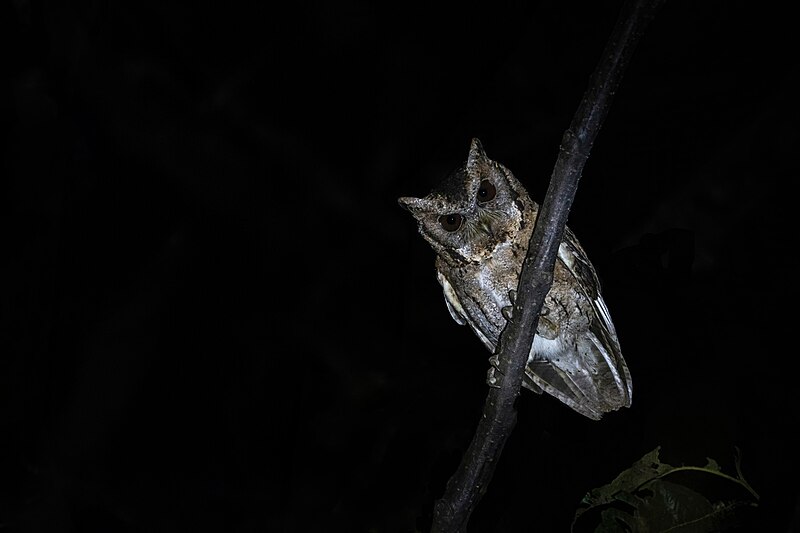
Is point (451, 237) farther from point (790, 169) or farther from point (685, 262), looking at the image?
point (790, 169)

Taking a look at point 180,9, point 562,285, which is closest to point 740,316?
point 562,285

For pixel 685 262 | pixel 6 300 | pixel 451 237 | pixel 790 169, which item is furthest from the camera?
pixel 6 300

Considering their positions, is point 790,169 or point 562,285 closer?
point 562,285

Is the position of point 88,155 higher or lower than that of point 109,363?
higher

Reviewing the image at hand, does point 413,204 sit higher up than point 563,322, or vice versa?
point 413,204

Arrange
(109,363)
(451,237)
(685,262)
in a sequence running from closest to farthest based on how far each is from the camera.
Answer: (451,237) < (685,262) < (109,363)

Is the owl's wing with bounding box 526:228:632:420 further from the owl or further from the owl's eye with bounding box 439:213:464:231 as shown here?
the owl's eye with bounding box 439:213:464:231

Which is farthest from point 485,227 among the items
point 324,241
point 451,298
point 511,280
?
point 324,241

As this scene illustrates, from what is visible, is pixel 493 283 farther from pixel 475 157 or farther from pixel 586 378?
pixel 586 378
